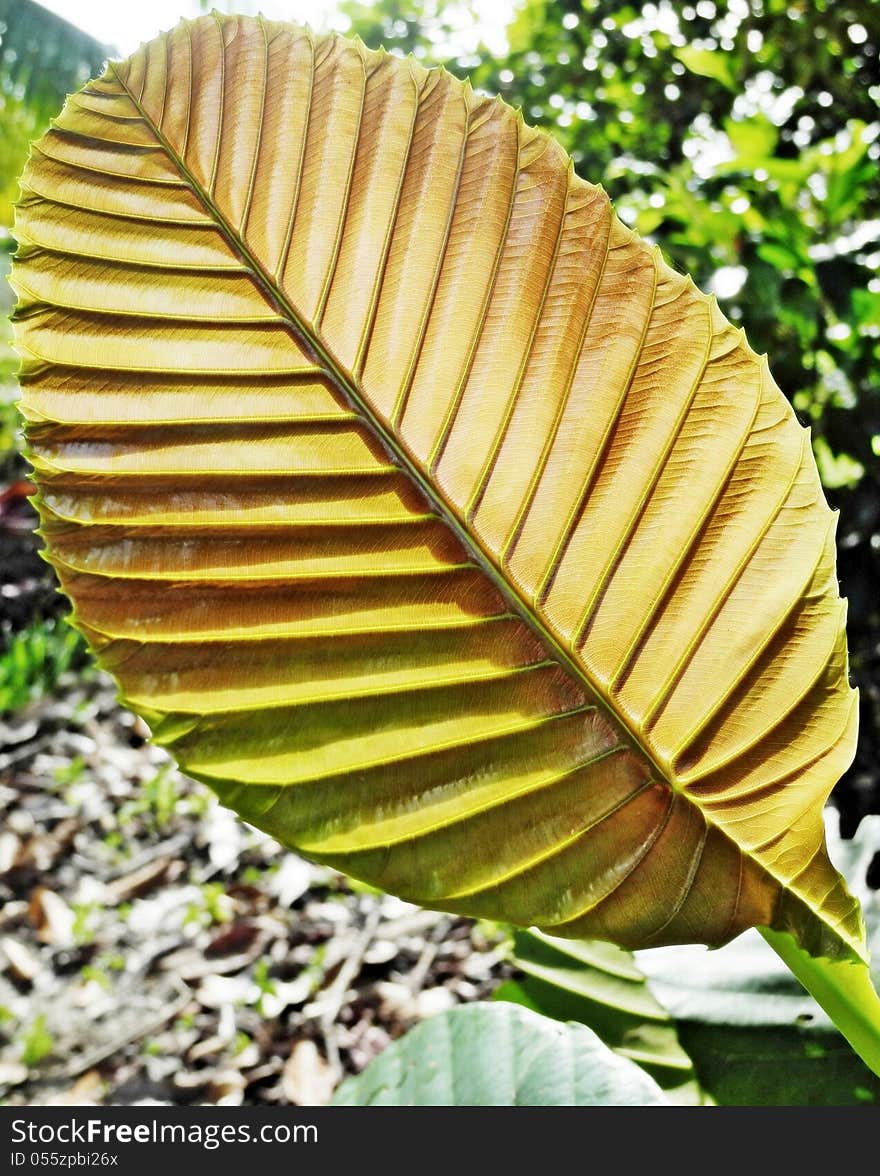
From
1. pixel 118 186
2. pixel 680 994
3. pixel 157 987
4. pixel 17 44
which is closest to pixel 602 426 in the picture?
pixel 118 186

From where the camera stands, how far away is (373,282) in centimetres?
31

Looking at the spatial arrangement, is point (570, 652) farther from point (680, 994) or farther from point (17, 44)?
point (17, 44)

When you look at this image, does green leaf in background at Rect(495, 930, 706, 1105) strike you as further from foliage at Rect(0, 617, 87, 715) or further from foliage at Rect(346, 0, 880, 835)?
foliage at Rect(0, 617, 87, 715)

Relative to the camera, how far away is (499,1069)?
54 cm

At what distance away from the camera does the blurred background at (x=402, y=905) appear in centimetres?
156

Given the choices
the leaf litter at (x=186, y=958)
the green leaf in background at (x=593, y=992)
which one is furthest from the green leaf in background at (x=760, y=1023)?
the leaf litter at (x=186, y=958)

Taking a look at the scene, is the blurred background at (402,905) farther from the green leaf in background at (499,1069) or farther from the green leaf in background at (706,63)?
the green leaf in background at (499,1069)

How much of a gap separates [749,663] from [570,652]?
56mm

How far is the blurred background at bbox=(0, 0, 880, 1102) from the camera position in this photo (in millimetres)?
1562

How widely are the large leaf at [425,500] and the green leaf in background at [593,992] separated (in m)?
0.50

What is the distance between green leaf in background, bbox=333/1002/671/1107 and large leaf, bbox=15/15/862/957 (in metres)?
0.23

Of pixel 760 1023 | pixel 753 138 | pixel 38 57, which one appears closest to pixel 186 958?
pixel 760 1023

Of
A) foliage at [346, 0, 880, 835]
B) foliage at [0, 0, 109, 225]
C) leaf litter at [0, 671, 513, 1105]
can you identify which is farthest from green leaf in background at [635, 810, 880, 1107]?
foliage at [0, 0, 109, 225]

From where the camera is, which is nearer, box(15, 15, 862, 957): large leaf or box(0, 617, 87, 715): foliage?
box(15, 15, 862, 957): large leaf
